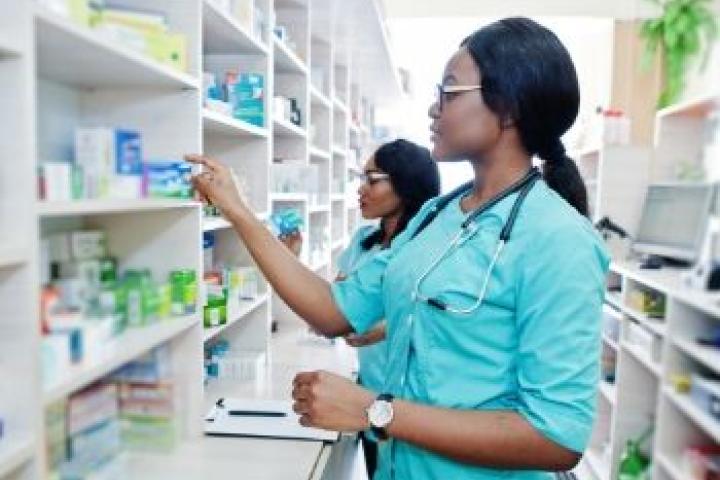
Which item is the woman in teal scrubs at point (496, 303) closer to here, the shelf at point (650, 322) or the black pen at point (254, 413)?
the black pen at point (254, 413)

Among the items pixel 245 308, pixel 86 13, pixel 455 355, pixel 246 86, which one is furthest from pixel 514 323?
pixel 246 86

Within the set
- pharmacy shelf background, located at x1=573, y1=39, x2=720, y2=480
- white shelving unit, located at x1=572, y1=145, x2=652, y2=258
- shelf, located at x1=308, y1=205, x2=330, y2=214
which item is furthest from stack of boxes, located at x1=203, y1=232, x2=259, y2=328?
white shelving unit, located at x1=572, y1=145, x2=652, y2=258

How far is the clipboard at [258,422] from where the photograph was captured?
55.9 inches

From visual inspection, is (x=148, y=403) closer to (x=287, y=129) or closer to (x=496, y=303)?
(x=496, y=303)

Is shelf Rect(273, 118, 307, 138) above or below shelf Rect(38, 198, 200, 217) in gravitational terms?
above

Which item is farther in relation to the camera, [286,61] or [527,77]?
[286,61]

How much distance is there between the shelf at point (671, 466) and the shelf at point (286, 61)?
92.6 inches

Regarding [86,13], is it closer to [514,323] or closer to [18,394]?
[18,394]

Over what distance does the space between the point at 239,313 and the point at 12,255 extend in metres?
1.10

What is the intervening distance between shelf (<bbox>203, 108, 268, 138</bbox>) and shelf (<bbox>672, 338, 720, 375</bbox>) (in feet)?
6.22

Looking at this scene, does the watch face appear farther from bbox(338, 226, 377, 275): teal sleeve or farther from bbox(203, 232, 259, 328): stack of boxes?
bbox(338, 226, 377, 275): teal sleeve

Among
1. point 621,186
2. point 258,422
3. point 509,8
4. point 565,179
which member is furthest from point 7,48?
point 509,8

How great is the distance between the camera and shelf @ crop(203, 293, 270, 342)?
1568 mm

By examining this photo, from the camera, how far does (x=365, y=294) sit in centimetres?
132
